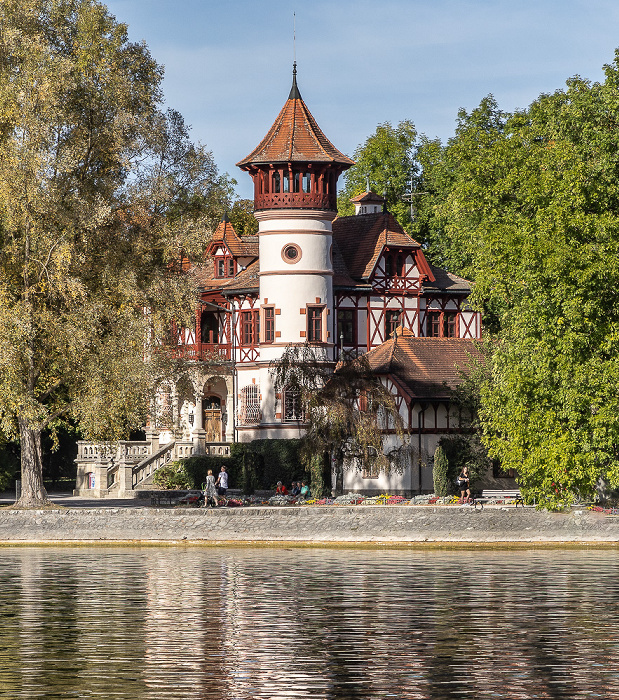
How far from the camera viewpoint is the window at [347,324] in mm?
64256

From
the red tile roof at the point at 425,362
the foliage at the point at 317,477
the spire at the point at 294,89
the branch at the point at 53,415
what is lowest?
the foliage at the point at 317,477

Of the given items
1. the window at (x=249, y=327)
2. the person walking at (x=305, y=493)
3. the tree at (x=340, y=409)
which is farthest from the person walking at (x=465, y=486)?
the window at (x=249, y=327)

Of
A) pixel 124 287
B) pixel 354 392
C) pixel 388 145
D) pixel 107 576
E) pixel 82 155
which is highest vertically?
pixel 388 145

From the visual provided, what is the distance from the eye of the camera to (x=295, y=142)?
61750mm

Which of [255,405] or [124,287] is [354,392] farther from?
[255,405]

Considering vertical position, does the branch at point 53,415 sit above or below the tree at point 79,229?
below

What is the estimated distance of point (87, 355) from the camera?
1591 inches

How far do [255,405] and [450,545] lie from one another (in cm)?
2611

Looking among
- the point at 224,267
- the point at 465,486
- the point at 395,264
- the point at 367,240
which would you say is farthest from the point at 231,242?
the point at 465,486

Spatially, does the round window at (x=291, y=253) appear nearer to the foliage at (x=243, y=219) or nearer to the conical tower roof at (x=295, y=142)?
the conical tower roof at (x=295, y=142)

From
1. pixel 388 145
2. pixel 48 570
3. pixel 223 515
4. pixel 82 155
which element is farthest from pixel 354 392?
pixel 388 145

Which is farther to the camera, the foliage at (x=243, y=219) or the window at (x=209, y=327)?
the foliage at (x=243, y=219)

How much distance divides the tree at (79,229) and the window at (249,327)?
66.7 ft

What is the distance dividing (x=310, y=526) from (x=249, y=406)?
24.9m
